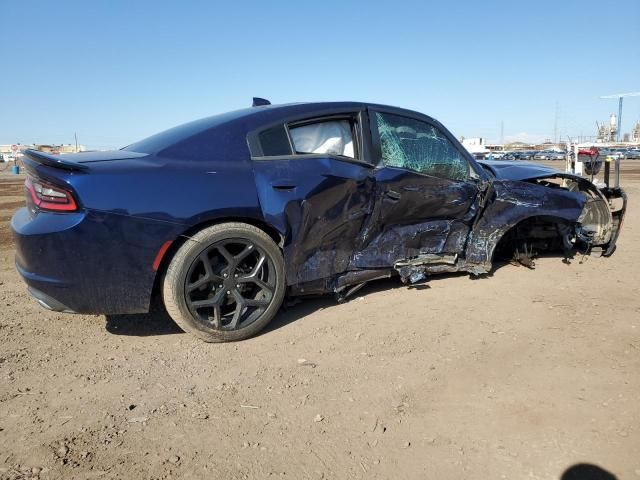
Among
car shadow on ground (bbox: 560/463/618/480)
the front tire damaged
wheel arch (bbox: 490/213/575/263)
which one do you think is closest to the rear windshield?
the front tire damaged

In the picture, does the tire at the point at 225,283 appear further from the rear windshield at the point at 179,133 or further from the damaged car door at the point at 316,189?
the rear windshield at the point at 179,133

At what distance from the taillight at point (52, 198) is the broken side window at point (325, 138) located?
5.07 feet

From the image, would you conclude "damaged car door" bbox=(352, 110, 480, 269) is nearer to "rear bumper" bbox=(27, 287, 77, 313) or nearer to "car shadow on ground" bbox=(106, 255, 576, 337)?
"car shadow on ground" bbox=(106, 255, 576, 337)

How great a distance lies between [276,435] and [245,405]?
1.06 feet

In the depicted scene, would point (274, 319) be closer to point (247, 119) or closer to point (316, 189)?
point (316, 189)

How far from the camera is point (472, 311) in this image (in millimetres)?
3770

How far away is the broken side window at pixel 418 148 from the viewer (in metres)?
3.95

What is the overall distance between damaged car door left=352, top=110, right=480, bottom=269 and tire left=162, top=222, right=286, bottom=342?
0.77 m

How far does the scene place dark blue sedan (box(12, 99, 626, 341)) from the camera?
9.48ft

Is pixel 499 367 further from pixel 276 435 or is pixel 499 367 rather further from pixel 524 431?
pixel 276 435

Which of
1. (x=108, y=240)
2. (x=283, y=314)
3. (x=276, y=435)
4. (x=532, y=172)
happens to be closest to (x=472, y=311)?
(x=283, y=314)

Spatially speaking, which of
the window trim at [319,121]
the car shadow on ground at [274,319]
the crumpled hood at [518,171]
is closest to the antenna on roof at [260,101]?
the window trim at [319,121]

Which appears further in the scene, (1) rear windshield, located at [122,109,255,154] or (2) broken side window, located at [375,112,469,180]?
(2) broken side window, located at [375,112,469,180]

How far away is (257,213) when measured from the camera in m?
3.28
